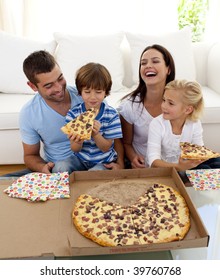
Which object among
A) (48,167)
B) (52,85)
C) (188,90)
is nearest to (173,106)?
(188,90)

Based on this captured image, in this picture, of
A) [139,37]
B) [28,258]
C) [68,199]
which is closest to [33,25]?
[139,37]

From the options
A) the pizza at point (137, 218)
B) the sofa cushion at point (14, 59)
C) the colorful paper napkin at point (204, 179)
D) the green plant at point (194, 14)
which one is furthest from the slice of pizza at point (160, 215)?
the green plant at point (194, 14)

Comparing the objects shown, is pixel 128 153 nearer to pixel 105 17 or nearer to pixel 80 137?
pixel 80 137

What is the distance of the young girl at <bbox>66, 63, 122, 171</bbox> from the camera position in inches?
59.9

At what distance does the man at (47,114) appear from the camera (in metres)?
1.62

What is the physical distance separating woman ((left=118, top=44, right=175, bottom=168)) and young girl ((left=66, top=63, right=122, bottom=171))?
0.19 metres

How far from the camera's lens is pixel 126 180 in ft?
4.38

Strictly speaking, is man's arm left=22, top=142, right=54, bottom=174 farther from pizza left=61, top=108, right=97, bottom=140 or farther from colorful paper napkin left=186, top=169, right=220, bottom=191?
colorful paper napkin left=186, top=169, right=220, bottom=191

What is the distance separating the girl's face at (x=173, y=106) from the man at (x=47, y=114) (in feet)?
1.27

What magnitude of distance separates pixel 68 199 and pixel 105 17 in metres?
2.55

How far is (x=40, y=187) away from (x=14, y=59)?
67.7 inches

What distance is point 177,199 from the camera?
1211 mm

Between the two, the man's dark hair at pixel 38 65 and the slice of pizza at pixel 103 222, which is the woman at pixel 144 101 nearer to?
the man's dark hair at pixel 38 65

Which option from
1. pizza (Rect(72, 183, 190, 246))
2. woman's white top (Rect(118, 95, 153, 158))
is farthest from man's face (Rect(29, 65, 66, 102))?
pizza (Rect(72, 183, 190, 246))
